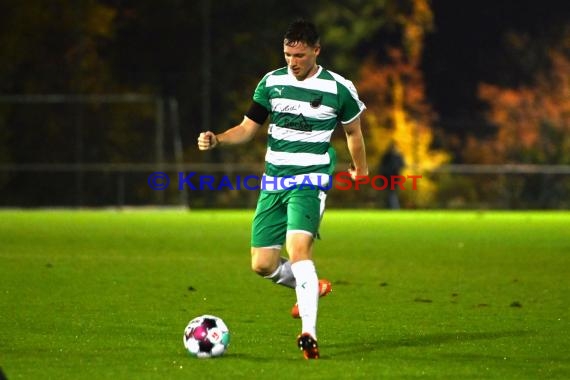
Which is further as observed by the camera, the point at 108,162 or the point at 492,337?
the point at 108,162

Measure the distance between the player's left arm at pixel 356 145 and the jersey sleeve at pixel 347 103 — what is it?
0.14 ft

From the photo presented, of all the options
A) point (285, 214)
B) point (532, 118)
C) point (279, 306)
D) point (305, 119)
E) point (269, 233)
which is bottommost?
point (279, 306)

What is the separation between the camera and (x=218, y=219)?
1230 inches

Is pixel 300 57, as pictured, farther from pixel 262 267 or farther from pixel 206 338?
pixel 206 338

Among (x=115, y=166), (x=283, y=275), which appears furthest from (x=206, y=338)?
(x=115, y=166)

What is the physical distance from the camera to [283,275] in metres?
10.7

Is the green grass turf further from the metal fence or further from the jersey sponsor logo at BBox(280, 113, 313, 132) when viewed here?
the metal fence

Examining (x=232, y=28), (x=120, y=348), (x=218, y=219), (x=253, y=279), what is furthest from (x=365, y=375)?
(x=232, y=28)

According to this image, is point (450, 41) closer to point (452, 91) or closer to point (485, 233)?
point (452, 91)

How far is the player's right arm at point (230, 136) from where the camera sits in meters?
9.73

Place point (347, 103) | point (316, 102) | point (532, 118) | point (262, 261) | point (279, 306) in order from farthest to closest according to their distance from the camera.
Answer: point (532, 118) → point (279, 306) → point (262, 261) → point (347, 103) → point (316, 102)

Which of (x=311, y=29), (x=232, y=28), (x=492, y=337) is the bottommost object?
(x=492, y=337)

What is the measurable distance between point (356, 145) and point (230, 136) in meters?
0.88

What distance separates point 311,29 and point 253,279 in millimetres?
6278
